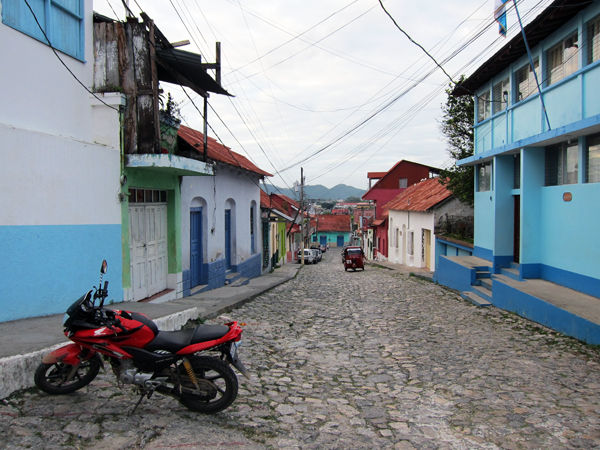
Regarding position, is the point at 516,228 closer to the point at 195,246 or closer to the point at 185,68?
the point at 195,246

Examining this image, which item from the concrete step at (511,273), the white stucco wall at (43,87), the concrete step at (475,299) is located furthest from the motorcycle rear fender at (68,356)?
the concrete step at (511,273)

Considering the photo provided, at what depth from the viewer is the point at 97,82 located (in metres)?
7.57

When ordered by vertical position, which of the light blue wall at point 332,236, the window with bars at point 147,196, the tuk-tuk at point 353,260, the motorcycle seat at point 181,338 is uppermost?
the window with bars at point 147,196

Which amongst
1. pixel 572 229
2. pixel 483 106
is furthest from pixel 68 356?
pixel 483 106

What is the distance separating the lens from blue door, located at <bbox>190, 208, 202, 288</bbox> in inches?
431

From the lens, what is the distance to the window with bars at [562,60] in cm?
855

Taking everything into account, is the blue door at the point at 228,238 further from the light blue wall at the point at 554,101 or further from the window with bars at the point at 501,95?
the window with bars at the point at 501,95

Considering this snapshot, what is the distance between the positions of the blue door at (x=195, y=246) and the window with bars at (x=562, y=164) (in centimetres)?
811

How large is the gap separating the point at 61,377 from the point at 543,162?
389 inches

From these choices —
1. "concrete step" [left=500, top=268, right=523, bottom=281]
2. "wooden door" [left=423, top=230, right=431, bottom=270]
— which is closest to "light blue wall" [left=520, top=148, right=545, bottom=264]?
"concrete step" [left=500, top=268, right=523, bottom=281]

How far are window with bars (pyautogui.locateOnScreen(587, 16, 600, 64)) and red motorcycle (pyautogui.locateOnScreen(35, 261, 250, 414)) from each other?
7.98m

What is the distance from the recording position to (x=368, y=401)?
456cm

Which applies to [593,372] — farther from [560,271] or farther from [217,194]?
[217,194]

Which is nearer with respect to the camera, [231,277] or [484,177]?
[231,277]
